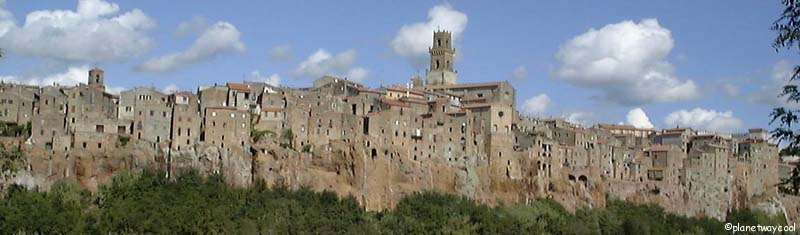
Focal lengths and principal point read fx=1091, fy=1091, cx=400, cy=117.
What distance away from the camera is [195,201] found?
50812mm

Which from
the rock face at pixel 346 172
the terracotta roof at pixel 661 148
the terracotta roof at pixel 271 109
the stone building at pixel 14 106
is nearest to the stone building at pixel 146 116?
the rock face at pixel 346 172

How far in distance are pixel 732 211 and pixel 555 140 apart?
15.3 metres

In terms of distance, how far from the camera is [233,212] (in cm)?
5138

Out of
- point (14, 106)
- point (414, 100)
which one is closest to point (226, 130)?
point (14, 106)

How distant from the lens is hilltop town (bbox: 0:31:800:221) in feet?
172

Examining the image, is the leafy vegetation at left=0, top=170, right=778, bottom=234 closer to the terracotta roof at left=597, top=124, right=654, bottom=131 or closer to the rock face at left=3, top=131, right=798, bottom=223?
the rock face at left=3, top=131, right=798, bottom=223

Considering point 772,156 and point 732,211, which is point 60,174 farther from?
point 772,156

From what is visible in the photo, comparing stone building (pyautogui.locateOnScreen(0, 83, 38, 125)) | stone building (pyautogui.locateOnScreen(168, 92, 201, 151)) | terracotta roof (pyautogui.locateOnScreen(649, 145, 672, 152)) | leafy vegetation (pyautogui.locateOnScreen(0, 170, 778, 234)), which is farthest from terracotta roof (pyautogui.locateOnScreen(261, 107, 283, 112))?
terracotta roof (pyautogui.locateOnScreen(649, 145, 672, 152))

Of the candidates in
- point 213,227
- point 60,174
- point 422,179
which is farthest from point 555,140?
point 60,174

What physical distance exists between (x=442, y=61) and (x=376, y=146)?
30.3m

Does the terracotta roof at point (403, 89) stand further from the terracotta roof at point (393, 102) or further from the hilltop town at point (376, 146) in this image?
the terracotta roof at point (393, 102)

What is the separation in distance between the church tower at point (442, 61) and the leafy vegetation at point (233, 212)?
2420cm

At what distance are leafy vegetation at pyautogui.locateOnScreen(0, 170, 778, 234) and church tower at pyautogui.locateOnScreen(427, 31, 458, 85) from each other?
24.2 meters

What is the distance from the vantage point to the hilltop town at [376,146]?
5250 cm
